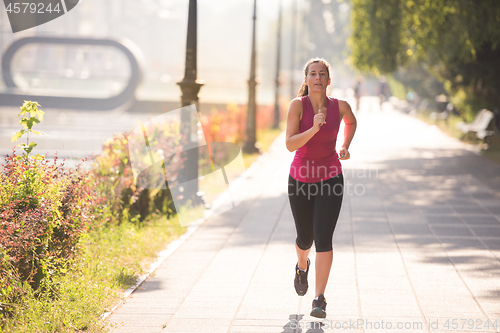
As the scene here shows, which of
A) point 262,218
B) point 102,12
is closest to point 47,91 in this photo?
point 262,218

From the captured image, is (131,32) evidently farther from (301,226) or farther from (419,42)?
(301,226)

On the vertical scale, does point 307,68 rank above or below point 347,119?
above

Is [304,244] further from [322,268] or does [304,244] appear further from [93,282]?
[93,282]

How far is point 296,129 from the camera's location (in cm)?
450

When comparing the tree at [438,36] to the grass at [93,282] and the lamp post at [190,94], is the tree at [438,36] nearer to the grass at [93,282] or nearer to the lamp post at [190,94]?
the lamp post at [190,94]

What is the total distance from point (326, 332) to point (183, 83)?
5774 millimetres

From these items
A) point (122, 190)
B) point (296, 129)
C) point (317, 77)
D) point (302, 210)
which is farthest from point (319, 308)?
point (122, 190)

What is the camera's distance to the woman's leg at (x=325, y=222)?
4.54m

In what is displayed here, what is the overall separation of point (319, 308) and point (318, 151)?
1188mm

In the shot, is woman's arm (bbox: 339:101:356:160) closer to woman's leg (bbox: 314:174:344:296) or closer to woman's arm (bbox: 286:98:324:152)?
woman's leg (bbox: 314:174:344:296)

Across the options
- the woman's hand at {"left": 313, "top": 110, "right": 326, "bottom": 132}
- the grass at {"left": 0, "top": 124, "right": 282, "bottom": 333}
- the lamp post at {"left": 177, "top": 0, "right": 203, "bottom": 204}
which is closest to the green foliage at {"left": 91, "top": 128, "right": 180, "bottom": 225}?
the grass at {"left": 0, "top": 124, "right": 282, "bottom": 333}

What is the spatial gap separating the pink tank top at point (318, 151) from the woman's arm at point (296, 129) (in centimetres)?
5

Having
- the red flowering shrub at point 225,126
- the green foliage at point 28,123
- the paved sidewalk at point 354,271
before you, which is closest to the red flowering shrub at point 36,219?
the green foliage at point 28,123

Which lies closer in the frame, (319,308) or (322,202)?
(319,308)
